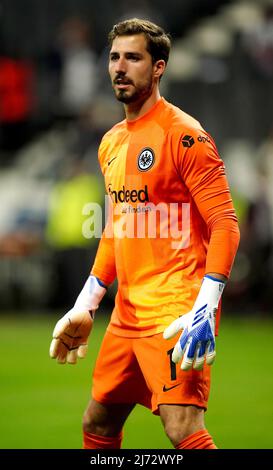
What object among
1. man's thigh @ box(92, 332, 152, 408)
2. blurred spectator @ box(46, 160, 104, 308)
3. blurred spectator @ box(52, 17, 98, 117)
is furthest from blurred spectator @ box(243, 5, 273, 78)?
man's thigh @ box(92, 332, 152, 408)

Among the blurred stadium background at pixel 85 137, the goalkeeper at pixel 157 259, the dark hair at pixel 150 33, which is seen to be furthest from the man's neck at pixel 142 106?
the blurred stadium background at pixel 85 137

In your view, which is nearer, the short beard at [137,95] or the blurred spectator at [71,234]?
the short beard at [137,95]

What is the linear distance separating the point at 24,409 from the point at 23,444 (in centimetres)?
133

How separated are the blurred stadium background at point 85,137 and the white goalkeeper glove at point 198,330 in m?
5.09

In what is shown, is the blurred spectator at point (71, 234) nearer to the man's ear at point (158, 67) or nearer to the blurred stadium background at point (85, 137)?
the blurred stadium background at point (85, 137)

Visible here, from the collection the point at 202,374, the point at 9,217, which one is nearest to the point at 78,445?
the point at 202,374

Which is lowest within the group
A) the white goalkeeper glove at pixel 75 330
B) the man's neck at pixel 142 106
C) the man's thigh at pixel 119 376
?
the man's thigh at pixel 119 376

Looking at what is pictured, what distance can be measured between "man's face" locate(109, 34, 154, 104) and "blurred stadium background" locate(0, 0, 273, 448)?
501 centimetres

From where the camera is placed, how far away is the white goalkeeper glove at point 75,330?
4.73 meters

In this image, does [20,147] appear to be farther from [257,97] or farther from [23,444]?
[23,444]

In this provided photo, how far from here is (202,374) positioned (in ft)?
13.9

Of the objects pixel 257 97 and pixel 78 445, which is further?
pixel 257 97

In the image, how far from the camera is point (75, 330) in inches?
188

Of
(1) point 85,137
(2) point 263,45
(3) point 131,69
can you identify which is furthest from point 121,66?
(2) point 263,45
